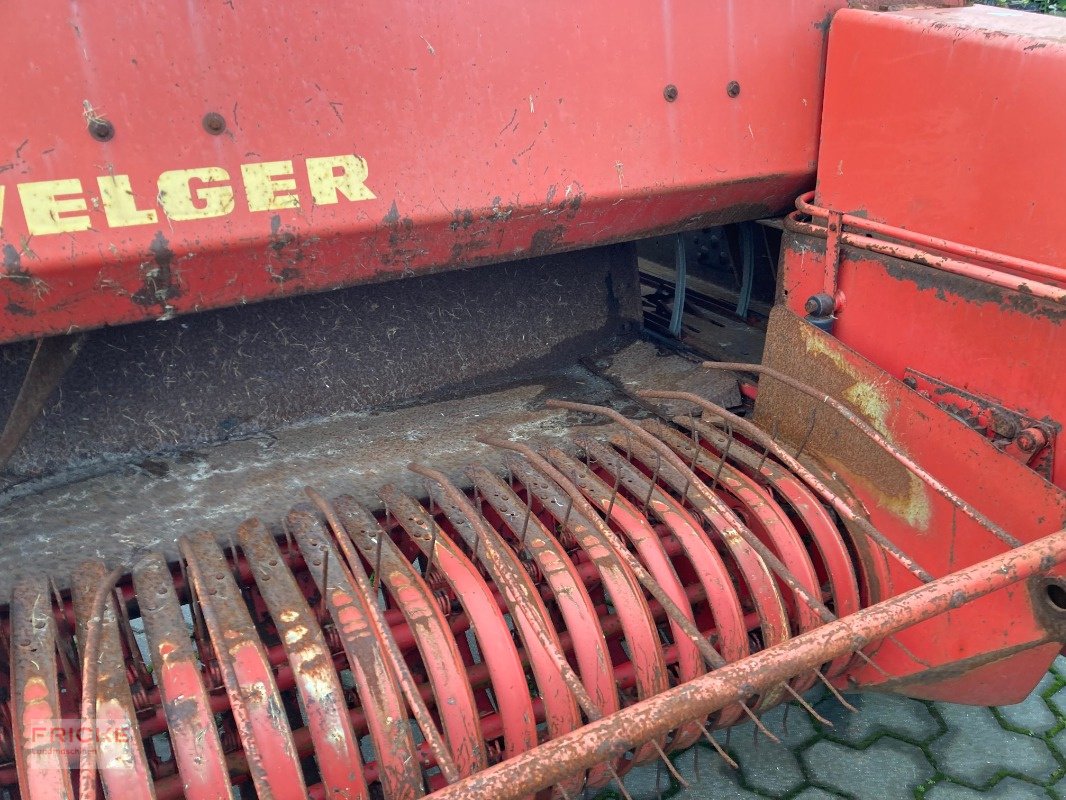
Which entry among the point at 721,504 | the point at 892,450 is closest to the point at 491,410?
the point at 721,504

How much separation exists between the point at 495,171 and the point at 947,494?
99cm

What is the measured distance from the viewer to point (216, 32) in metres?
1.36

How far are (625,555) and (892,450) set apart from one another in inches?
21.2

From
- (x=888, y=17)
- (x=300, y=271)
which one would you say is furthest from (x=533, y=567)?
(x=888, y=17)

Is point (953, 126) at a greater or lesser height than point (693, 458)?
greater

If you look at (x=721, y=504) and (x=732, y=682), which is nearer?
(x=732, y=682)

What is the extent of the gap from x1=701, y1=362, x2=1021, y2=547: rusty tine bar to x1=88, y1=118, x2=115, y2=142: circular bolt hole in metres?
1.22

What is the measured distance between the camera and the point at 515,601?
52.7 inches

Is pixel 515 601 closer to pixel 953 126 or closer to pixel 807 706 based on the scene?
pixel 807 706

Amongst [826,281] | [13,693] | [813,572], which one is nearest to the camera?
[13,693]

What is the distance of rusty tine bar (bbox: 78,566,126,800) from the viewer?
1028mm

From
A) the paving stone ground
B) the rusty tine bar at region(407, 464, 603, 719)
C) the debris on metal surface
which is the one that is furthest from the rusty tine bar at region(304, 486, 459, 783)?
the paving stone ground

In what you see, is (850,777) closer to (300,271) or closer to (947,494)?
(947,494)

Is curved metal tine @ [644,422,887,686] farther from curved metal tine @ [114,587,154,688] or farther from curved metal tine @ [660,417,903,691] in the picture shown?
curved metal tine @ [114,587,154,688]
